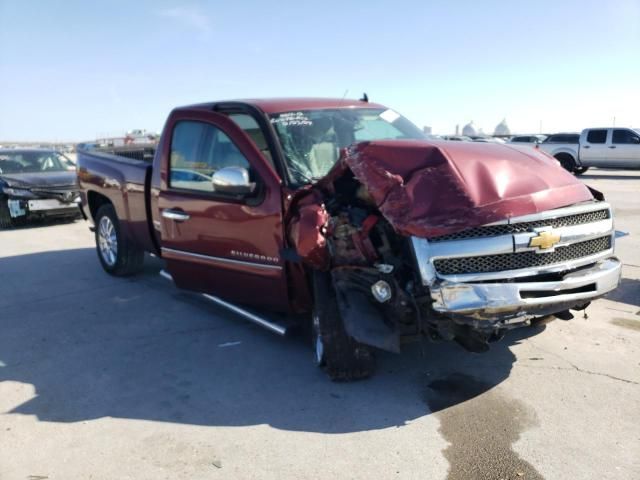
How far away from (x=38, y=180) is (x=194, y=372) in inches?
363

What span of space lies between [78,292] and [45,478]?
3935 mm

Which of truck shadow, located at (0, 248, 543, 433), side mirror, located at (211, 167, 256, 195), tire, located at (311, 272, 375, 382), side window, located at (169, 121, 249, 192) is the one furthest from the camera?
side window, located at (169, 121, 249, 192)

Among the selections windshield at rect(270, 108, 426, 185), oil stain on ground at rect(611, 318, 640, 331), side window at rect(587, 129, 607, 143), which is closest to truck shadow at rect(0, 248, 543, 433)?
A: oil stain on ground at rect(611, 318, 640, 331)

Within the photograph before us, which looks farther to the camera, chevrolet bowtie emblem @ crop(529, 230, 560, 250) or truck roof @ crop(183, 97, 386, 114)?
truck roof @ crop(183, 97, 386, 114)

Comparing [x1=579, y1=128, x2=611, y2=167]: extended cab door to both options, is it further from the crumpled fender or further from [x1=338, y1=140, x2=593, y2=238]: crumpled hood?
the crumpled fender

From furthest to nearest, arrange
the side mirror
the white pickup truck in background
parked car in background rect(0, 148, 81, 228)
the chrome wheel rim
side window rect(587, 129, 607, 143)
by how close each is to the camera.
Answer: side window rect(587, 129, 607, 143) < the white pickup truck in background < parked car in background rect(0, 148, 81, 228) < the chrome wheel rim < the side mirror

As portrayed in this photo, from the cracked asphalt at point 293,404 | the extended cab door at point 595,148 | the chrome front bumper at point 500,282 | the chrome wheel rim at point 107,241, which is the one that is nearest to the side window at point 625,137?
the extended cab door at point 595,148

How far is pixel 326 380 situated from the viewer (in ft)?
13.5

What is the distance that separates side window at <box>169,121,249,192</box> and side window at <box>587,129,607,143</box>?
2195 centimetres

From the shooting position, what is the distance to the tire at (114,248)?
23.3 ft

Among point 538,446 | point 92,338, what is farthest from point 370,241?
point 92,338

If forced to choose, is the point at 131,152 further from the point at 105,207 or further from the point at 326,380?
the point at 326,380

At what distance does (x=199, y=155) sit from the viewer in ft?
17.0

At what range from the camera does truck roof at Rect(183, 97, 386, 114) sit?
16.2 feet
